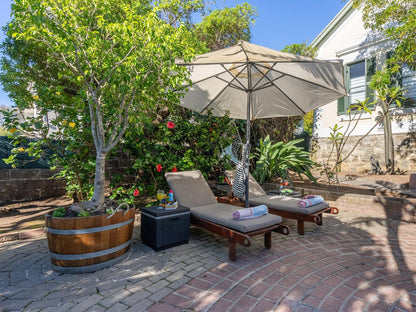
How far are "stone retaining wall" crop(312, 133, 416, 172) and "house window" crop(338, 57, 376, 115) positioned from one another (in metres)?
1.44

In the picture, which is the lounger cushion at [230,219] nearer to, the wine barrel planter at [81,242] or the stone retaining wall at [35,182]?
the wine barrel planter at [81,242]

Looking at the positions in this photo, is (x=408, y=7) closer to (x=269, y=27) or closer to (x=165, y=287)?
(x=269, y=27)

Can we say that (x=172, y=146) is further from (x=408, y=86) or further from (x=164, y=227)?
(x=408, y=86)

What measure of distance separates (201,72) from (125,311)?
148 inches

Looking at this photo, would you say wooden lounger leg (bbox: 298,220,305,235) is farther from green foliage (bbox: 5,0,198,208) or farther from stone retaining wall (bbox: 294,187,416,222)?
green foliage (bbox: 5,0,198,208)

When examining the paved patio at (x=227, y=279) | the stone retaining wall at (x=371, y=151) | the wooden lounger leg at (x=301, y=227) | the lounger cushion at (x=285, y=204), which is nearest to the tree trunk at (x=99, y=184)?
the paved patio at (x=227, y=279)

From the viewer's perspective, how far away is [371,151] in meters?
8.41

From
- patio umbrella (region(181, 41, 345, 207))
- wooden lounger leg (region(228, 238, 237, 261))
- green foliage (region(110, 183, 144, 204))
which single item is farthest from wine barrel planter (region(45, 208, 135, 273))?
patio umbrella (region(181, 41, 345, 207))

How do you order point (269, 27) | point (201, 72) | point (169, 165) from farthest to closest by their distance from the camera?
point (269, 27) < point (169, 165) < point (201, 72)

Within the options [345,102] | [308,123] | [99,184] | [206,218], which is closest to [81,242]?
[99,184]

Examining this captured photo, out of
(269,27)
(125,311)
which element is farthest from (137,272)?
(269,27)

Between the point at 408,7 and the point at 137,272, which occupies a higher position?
the point at 408,7

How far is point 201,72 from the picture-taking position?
169 inches

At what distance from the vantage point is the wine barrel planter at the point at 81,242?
2.44 meters
